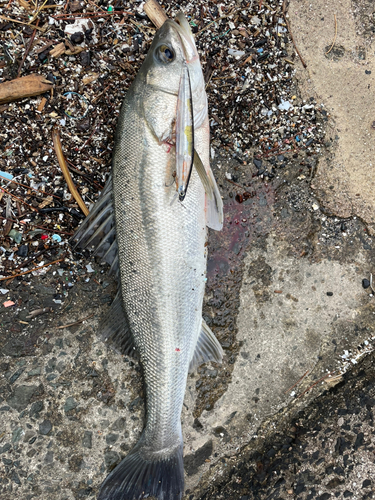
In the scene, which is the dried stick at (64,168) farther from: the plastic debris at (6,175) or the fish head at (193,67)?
the fish head at (193,67)

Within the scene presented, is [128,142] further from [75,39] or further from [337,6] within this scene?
[337,6]

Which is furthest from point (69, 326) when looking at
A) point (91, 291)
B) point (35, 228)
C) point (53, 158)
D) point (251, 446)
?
point (251, 446)

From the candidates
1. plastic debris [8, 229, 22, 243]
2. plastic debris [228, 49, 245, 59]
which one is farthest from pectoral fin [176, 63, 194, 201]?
plastic debris [8, 229, 22, 243]

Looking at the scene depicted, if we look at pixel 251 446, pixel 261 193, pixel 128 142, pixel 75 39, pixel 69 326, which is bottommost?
pixel 251 446

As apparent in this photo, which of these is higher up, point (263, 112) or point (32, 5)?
point (32, 5)

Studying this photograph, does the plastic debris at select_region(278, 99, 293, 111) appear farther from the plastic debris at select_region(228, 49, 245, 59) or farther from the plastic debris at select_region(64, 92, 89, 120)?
the plastic debris at select_region(64, 92, 89, 120)

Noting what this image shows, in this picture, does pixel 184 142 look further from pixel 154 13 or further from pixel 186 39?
pixel 154 13
